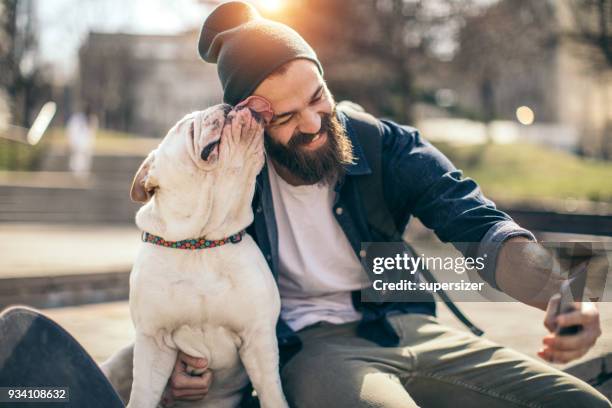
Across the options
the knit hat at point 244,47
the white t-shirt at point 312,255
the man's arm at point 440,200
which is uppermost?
the knit hat at point 244,47

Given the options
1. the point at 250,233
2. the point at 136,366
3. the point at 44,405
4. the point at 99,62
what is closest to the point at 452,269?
the point at 250,233

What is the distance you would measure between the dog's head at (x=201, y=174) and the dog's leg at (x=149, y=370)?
14.0 inches

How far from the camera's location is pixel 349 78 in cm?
1883

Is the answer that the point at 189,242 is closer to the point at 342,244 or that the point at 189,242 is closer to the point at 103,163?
the point at 342,244

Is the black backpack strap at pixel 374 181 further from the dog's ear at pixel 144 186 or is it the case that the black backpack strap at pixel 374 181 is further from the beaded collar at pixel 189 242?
the dog's ear at pixel 144 186

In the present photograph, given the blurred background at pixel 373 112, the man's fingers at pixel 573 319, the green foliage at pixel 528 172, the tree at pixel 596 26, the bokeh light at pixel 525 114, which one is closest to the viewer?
the man's fingers at pixel 573 319

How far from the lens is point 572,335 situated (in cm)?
208

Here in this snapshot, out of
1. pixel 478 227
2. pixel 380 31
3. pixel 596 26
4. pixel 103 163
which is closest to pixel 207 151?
pixel 478 227

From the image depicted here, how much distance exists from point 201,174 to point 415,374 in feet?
3.43

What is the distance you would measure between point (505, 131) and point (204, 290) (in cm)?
2984

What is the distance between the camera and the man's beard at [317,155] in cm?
260

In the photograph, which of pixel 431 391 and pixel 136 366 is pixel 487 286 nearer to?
pixel 431 391

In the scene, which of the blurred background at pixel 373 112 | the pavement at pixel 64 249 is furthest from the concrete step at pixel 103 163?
the pavement at pixel 64 249

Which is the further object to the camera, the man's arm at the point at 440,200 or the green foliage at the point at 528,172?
the green foliage at the point at 528,172
